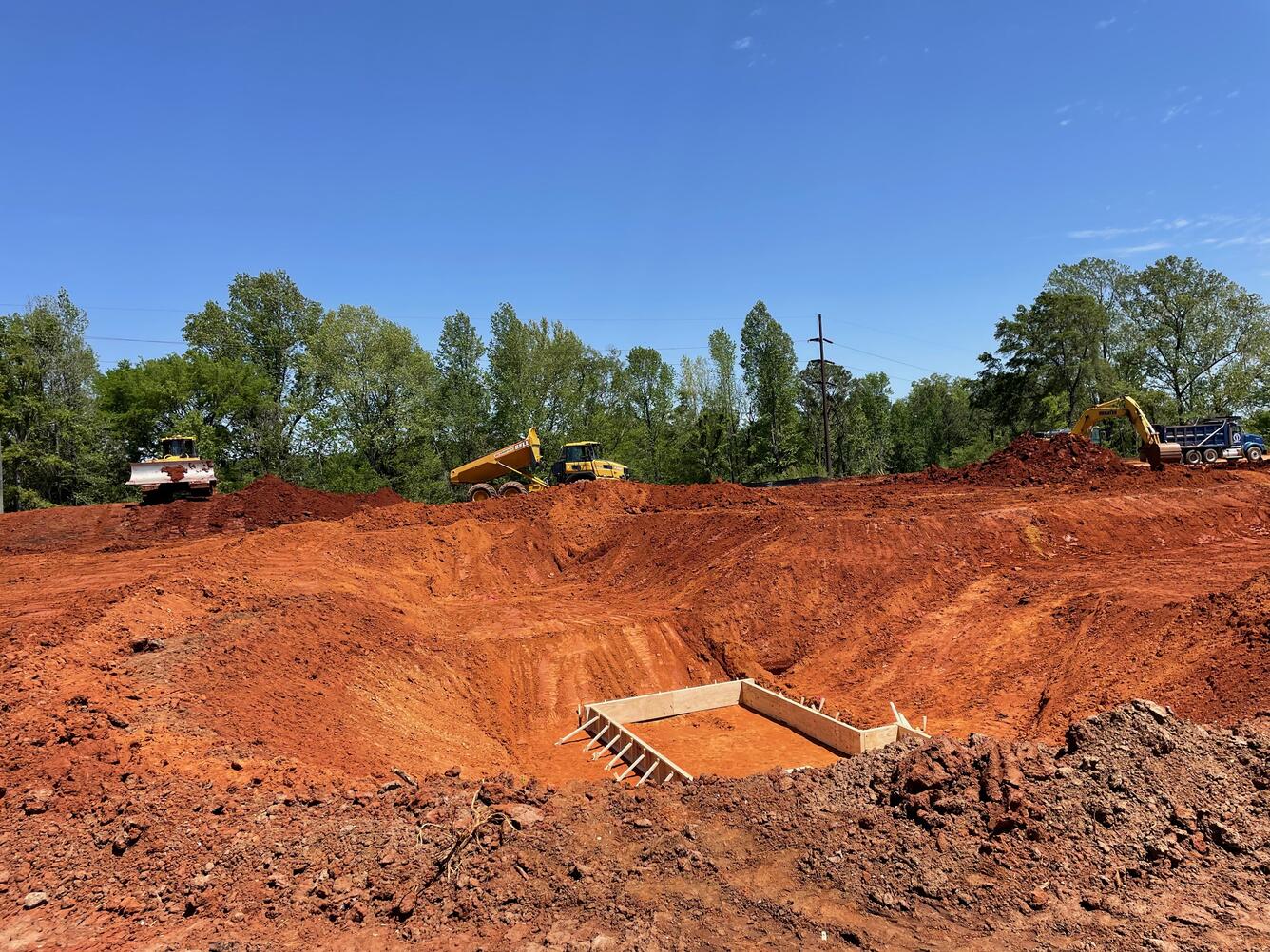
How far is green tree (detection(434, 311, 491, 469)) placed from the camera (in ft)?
151

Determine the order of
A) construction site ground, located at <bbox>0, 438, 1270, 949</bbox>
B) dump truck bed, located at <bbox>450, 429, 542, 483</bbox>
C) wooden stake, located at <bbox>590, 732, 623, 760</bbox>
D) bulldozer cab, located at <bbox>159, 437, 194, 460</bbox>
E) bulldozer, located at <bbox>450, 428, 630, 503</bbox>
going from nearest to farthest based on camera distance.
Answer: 1. construction site ground, located at <bbox>0, 438, 1270, 949</bbox>
2. wooden stake, located at <bbox>590, 732, 623, 760</bbox>
3. bulldozer, located at <bbox>450, 428, 630, 503</bbox>
4. dump truck bed, located at <bbox>450, 429, 542, 483</bbox>
5. bulldozer cab, located at <bbox>159, 437, 194, 460</bbox>

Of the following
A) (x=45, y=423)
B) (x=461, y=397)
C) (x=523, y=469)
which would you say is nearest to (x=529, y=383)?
(x=461, y=397)

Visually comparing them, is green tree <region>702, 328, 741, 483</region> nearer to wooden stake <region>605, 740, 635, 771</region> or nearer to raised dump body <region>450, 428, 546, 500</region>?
raised dump body <region>450, 428, 546, 500</region>

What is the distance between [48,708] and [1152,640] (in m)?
12.9

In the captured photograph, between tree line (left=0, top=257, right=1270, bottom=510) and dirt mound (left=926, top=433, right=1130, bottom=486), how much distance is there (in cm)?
2268

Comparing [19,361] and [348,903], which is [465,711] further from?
[19,361]

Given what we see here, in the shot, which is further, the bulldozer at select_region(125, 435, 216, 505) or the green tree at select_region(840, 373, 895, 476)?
the green tree at select_region(840, 373, 895, 476)

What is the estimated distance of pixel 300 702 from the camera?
8.07 metres

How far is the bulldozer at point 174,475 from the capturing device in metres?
25.6

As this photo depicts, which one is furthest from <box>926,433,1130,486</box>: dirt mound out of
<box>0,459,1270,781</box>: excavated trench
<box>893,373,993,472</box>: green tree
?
<box>893,373,993,472</box>: green tree

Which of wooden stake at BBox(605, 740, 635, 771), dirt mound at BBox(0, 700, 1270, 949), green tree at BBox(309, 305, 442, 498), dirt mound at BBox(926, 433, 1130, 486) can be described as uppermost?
green tree at BBox(309, 305, 442, 498)

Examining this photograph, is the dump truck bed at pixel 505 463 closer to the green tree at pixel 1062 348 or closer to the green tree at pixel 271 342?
the green tree at pixel 271 342

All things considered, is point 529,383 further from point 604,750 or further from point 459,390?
point 604,750

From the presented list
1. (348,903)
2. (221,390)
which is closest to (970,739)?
(348,903)
